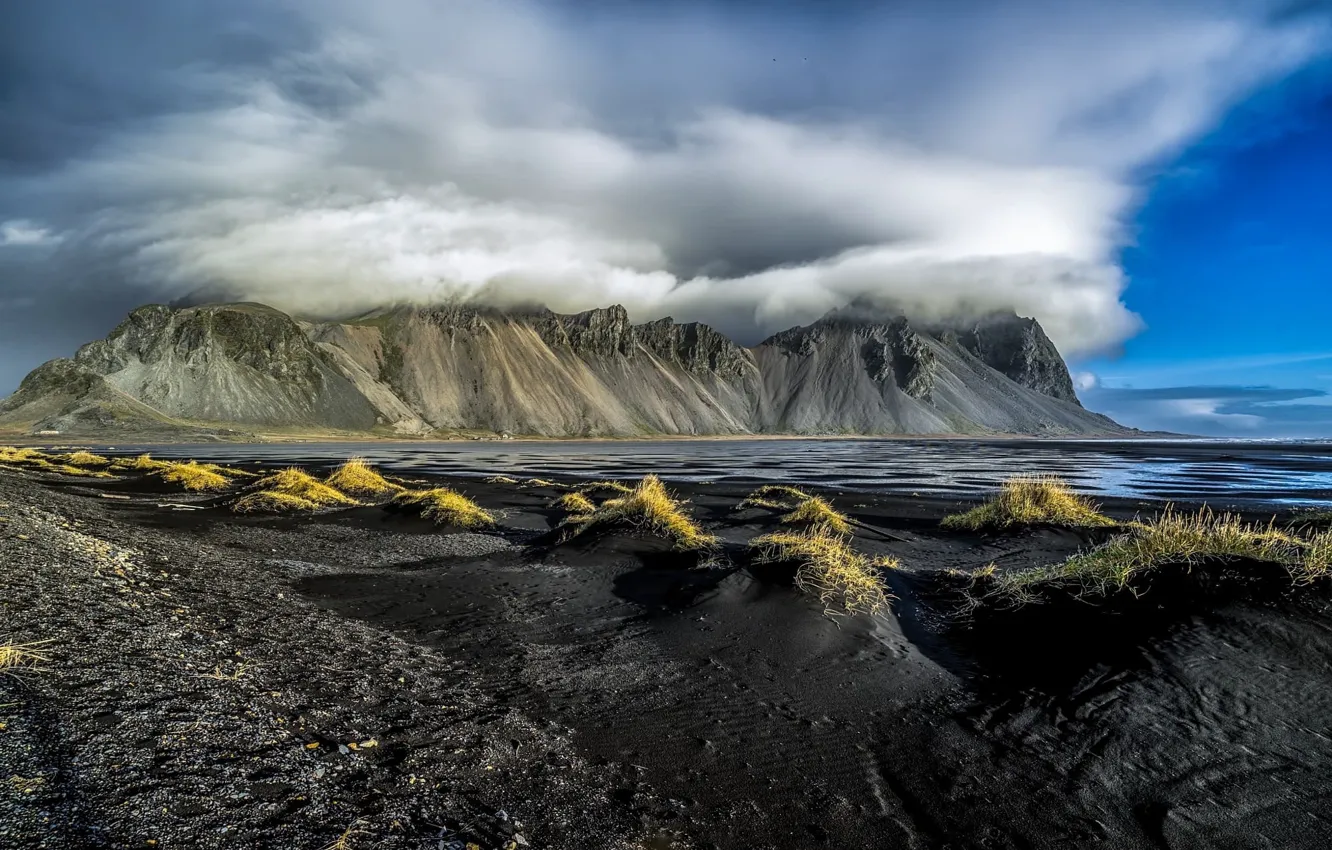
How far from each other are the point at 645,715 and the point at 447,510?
1510 cm

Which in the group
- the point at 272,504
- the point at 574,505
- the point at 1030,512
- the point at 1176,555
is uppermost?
the point at 1176,555

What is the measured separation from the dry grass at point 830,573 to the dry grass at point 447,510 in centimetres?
1109

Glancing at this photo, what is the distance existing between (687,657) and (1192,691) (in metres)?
5.84

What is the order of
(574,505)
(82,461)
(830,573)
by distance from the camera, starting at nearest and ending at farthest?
(830,573) < (574,505) < (82,461)

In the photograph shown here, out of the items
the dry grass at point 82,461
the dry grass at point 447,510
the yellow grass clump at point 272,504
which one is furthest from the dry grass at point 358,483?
the dry grass at point 82,461

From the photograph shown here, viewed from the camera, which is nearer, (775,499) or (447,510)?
(447,510)

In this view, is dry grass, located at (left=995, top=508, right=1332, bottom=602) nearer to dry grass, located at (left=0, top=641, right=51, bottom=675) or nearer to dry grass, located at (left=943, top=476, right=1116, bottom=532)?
dry grass, located at (left=943, top=476, right=1116, bottom=532)

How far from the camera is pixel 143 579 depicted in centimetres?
1022

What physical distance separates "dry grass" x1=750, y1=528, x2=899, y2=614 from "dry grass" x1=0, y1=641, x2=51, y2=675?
941 cm

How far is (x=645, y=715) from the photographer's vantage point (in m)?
7.13

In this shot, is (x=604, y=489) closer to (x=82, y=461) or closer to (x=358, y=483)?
(x=358, y=483)

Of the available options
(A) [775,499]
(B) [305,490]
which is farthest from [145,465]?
(A) [775,499]

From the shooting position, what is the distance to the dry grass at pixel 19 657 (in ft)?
18.2

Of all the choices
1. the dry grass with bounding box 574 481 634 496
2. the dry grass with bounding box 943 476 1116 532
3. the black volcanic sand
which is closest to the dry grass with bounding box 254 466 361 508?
the dry grass with bounding box 574 481 634 496
